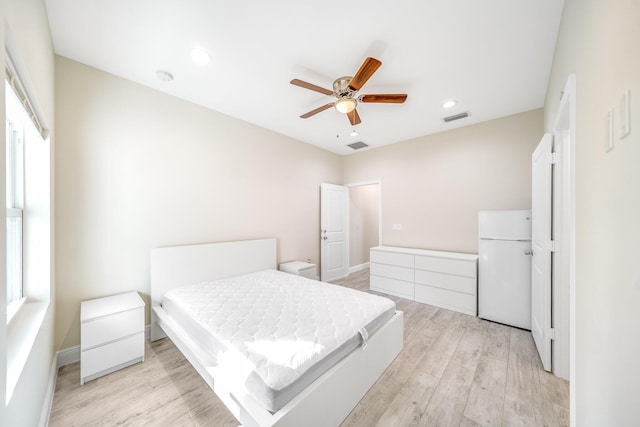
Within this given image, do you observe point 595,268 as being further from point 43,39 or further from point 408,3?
point 43,39

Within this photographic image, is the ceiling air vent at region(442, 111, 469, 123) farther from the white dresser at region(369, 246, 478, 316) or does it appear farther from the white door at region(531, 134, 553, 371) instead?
the white dresser at region(369, 246, 478, 316)

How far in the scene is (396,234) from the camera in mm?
4297

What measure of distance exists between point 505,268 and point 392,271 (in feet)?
4.93

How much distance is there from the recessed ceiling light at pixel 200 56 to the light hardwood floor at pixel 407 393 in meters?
2.73

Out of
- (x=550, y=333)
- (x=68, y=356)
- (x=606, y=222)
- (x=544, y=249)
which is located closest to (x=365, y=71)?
(x=606, y=222)

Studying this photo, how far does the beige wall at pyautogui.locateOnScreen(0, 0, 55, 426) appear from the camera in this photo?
84cm

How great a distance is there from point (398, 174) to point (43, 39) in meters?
4.33

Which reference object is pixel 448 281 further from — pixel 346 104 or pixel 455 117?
pixel 346 104

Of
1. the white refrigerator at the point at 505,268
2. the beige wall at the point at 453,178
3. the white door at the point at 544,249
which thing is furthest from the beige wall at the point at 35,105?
the beige wall at the point at 453,178

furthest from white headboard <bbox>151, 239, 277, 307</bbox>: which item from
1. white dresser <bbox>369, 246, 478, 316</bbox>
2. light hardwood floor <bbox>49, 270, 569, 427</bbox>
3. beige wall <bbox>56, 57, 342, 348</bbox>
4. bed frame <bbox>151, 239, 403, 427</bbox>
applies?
white dresser <bbox>369, 246, 478, 316</bbox>

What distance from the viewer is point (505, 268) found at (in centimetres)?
278

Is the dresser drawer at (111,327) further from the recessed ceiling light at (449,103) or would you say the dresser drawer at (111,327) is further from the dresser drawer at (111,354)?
the recessed ceiling light at (449,103)

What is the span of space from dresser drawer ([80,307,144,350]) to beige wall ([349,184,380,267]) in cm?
405

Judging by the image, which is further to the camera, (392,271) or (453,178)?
(392,271)
